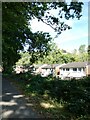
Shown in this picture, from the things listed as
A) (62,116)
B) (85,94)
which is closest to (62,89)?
(85,94)

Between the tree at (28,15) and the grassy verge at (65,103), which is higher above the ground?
the tree at (28,15)

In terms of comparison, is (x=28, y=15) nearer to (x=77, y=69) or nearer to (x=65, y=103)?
(x=65, y=103)

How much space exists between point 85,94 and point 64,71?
6319cm

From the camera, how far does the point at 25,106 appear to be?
33.6ft

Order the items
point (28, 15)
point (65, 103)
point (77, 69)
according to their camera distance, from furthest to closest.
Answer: point (77, 69), point (28, 15), point (65, 103)

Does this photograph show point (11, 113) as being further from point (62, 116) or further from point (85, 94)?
point (85, 94)

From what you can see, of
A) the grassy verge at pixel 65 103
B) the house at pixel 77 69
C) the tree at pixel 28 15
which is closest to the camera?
the grassy verge at pixel 65 103

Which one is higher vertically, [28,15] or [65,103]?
[28,15]

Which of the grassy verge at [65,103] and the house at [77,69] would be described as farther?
the house at [77,69]

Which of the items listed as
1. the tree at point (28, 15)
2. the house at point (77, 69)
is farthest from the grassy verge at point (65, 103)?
the house at point (77, 69)

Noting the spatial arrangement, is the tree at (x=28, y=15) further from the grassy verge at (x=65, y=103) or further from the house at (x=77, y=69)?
the house at (x=77, y=69)

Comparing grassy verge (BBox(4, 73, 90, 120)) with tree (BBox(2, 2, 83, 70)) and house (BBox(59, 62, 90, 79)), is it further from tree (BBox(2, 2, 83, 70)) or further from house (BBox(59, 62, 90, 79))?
house (BBox(59, 62, 90, 79))

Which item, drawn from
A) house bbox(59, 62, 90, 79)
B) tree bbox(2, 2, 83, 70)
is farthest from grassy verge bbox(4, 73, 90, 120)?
house bbox(59, 62, 90, 79)

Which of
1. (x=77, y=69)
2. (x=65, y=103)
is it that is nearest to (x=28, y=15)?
(x=65, y=103)
